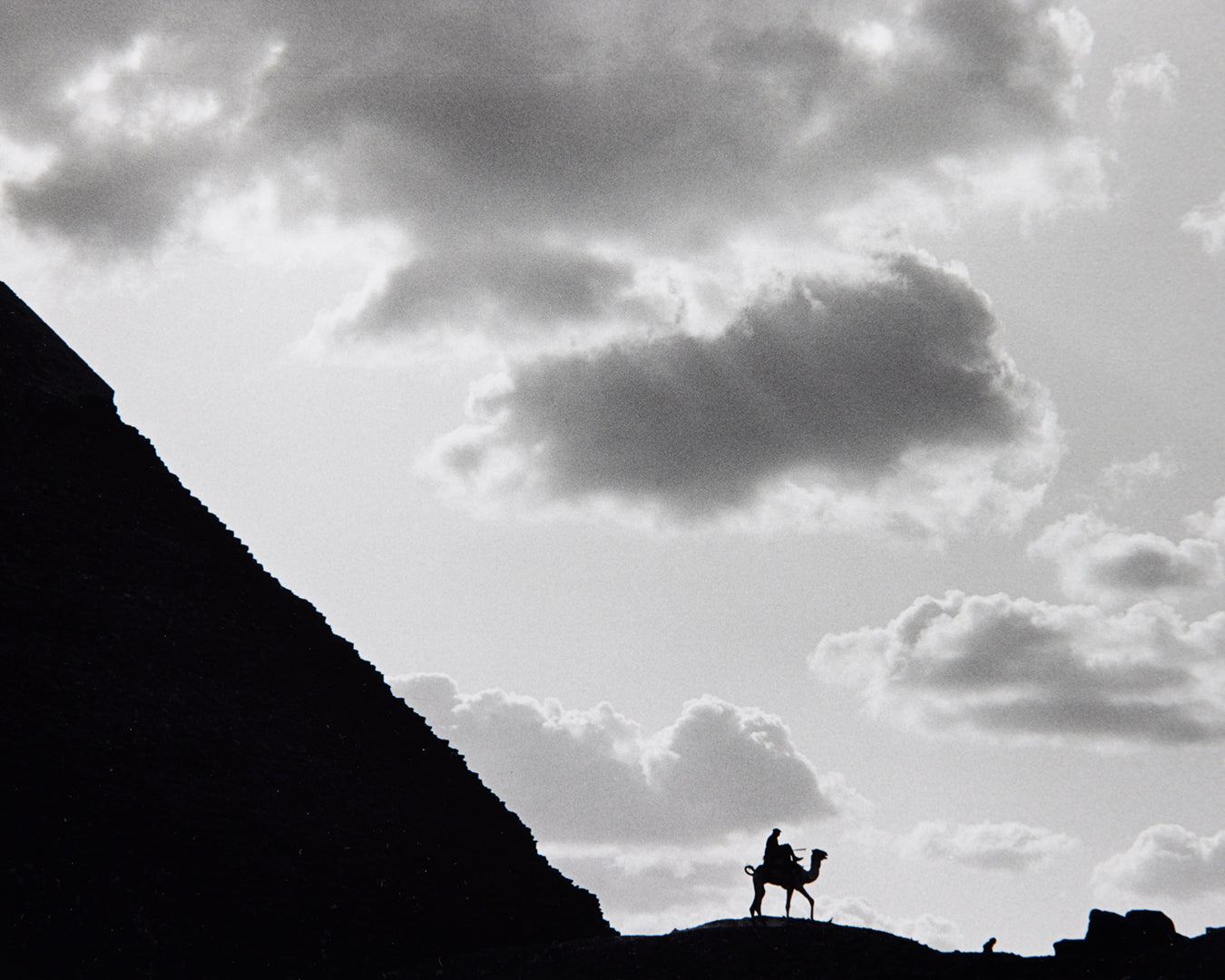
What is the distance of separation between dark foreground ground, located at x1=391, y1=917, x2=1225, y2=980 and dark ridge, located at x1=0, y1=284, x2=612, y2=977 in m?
2.59

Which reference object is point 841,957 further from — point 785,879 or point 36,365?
point 36,365

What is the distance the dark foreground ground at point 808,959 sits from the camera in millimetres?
19750

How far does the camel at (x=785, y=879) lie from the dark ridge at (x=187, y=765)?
204 inches

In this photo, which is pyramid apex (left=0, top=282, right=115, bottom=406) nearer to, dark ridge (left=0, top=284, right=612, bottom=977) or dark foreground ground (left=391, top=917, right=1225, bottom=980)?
dark ridge (left=0, top=284, right=612, bottom=977)

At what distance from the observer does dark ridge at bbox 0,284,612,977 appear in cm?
2212

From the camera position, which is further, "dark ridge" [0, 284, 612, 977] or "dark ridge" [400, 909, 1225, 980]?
"dark ridge" [0, 284, 612, 977]

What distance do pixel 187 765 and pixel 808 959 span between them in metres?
10.3

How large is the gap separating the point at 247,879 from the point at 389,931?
2.66 metres

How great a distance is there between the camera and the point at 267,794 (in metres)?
25.0

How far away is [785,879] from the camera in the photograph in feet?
78.7

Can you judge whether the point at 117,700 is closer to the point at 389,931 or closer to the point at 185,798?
the point at 185,798

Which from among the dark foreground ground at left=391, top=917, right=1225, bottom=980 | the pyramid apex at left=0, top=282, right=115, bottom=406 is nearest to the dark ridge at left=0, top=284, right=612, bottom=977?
the pyramid apex at left=0, top=282, right=115, bottom=406

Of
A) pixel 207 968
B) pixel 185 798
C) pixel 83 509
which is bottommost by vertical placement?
pixel 207 968

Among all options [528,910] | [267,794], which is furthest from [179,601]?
[528,910]
